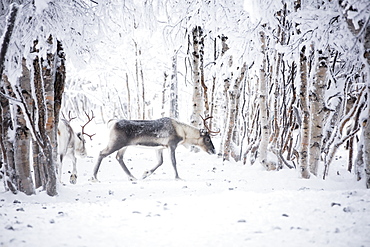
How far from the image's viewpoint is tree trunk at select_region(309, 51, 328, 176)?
18.0 feet

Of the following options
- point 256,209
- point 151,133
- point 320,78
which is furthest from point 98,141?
point 256,209

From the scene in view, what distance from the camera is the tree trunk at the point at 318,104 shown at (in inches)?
216

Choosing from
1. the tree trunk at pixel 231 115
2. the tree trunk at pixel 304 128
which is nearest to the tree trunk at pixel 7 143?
the tree trunk at pixel 304 128

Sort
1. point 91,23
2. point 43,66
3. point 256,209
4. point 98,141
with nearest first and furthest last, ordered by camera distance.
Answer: point 256,209 < point 43,66 < point 91,23 < point 98,141

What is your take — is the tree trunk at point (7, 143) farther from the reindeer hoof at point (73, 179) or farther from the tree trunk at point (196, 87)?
the tree trunk at point (196, 87)

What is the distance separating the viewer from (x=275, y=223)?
8.46ft

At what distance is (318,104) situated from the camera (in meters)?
5.62

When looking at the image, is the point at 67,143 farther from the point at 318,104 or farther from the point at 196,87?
the point at 318,104

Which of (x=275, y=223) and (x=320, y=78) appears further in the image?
(x=320, y=78)

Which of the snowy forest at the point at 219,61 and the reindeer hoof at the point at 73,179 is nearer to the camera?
the snowy forest at the point at 219,61

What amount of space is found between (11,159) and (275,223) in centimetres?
394

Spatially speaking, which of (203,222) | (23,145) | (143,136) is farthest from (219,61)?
(203,222)

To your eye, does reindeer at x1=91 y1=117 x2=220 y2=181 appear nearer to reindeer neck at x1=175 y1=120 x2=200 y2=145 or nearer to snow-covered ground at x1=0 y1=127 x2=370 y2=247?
reindeer neck at x1=175 y1=120 x2=200 y2=145

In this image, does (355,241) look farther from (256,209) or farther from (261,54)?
(261,54)
